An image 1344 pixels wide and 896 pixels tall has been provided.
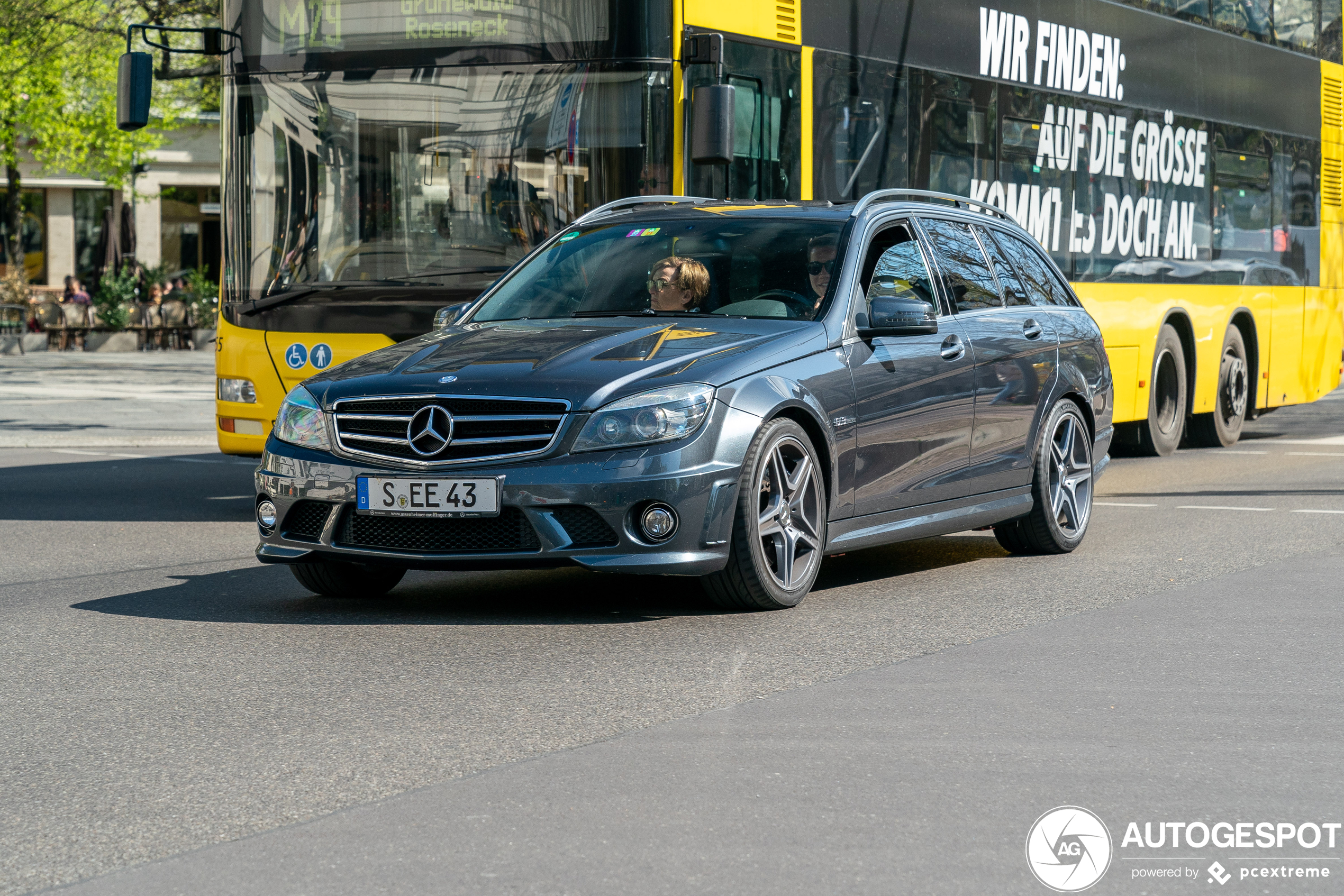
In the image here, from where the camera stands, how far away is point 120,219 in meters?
39.8

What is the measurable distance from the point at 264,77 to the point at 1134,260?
7.28 meters

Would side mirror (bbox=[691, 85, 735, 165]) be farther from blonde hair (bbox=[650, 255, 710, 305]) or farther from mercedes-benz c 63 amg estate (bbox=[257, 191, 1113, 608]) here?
blonde hair (bbox=[650, 255, 710, 305])

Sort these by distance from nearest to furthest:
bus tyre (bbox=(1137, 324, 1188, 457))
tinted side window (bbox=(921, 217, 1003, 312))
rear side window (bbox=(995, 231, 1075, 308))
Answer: tinted side window (bbox=(921, 217, 1003, 312)), rear side window (bbox=(995, 231, 1075, 308)), bus tyre (bbox=(1137, 324, 1188, 457))

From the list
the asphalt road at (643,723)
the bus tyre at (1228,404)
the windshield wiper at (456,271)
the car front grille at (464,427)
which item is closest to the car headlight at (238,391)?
the windshield wiper at (456,271)

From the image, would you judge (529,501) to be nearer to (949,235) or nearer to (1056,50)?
(949,235)

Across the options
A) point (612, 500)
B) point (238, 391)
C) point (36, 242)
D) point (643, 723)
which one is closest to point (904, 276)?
point (612, 500)

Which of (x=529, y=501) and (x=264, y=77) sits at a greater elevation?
(x=264, y=77)

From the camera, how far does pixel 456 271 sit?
10375 millimetres

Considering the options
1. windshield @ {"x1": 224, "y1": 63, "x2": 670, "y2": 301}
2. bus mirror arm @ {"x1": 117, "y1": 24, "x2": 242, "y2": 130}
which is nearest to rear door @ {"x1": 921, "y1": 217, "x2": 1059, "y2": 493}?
windshield @ {"x1": 224, "y1": 63, "x2": 670, "y2": 301}

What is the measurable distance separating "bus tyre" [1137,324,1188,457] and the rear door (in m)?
6.55

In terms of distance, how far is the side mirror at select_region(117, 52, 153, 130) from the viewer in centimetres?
1080

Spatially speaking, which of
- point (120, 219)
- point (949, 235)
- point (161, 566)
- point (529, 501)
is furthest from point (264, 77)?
point (120, 219)

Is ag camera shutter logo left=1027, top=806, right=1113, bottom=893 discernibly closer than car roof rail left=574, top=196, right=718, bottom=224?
Yes

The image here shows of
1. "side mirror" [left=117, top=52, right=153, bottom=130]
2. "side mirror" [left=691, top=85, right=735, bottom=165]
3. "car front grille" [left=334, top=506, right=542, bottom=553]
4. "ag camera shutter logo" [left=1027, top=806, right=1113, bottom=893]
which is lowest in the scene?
"ag camera shutter logo" [left=1027, top=806, right=1113, bottom=893]
